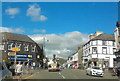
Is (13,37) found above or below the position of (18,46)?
above

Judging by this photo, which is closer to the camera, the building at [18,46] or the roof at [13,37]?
the building at [18,46]

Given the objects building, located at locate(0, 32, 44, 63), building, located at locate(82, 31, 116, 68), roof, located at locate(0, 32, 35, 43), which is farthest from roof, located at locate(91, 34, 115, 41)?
roof, located at locate(0, 32, 35, 43)

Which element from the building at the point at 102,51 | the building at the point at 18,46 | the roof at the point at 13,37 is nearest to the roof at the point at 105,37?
the building at the point at 102,51

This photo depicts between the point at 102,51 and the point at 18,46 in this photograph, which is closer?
the point at 18,46

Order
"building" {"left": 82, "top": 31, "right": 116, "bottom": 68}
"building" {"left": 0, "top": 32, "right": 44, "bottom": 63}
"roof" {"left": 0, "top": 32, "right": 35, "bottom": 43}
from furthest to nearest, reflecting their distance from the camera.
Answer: "building" {"left": 82, "top": 31, "right": 116, "bottom": 68} → "roof" {"left": 0, "top": 32, "right": 35, "bottom": 43} → "building" {"left": 0, "top": 32, "right": 44, "bottom": 63}

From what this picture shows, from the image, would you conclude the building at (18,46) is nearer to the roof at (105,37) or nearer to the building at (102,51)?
the building at (102,51)

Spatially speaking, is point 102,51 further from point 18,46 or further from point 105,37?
point 18,46

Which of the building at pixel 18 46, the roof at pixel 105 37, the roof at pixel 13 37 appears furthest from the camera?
the roof at pixel 105 37

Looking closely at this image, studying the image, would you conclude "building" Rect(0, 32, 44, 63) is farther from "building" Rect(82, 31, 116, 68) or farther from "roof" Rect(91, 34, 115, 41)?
"roof" Rect(91, 34, 115, 41)

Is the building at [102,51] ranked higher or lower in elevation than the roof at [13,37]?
lower

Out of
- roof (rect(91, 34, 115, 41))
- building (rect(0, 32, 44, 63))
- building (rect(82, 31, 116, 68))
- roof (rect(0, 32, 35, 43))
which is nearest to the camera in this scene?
building (rect(0, 32, 44, 63))

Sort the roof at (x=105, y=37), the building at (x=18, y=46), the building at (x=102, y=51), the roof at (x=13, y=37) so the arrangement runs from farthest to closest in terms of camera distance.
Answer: the roof at (x=105, y=37)
the building at (x=102, y=51)
the roof at (x=13, y=37)
the building at (x=18, y=46)

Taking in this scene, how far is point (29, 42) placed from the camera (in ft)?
Answer: 180

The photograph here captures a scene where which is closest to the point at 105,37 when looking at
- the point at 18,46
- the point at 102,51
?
the point at 102,51
